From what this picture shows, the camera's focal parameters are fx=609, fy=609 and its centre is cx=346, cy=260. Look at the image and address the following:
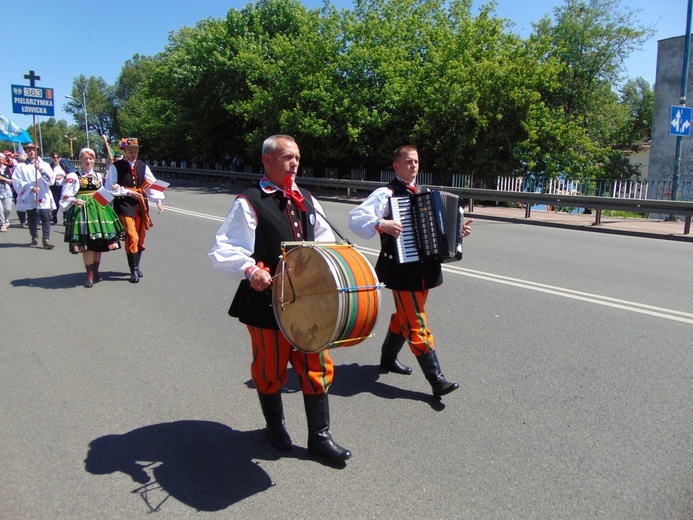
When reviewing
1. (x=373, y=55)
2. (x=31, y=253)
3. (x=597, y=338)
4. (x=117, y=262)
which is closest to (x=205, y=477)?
(x=597, y=338)

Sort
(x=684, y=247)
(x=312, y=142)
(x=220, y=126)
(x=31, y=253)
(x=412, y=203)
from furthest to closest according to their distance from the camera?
1. (x=220, y=126)
2. (x=312, y=142)
3. (x=684, y=247)
4. (x=31, y=253)
5. (x=412, y=203)

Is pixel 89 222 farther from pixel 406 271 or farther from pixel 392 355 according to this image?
pixel 406 271

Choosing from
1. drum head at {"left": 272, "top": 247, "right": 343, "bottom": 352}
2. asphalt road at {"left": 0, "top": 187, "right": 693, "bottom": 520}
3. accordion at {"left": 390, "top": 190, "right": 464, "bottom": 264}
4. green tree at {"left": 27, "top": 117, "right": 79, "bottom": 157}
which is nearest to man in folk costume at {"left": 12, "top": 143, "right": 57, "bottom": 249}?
asphalt road at {"left": 0, "top": 187, "right": 693, "bottom": 520}

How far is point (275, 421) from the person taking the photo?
11.8ft

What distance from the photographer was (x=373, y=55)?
82.5 feet

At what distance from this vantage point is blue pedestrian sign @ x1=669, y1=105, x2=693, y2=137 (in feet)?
49.6

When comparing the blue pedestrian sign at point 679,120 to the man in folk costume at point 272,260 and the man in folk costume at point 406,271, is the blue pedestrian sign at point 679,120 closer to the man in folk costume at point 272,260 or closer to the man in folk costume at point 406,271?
the man in folk costume at point 406,271

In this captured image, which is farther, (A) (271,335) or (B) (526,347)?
(B) (526,347)

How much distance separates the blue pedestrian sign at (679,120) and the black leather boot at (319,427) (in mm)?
14760

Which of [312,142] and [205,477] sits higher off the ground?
[312,142]

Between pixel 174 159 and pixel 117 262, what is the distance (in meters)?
40.9

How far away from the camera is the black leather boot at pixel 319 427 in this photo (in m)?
3.41

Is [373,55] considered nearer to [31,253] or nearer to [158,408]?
[31,253]

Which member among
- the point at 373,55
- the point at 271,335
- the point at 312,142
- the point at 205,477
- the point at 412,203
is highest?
the point at 373,55
